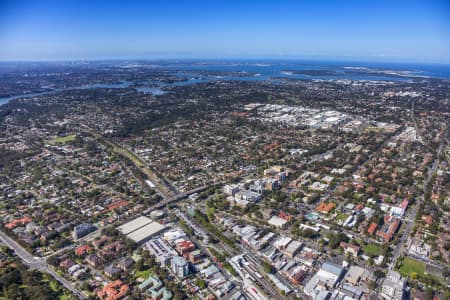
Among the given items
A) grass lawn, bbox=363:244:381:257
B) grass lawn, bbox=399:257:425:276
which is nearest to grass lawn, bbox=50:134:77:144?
grass lawn, bbox=363:244:381:257

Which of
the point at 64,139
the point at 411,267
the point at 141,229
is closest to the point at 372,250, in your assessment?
the point at 411,267

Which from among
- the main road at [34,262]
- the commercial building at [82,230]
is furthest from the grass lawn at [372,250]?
the commercial building at [82,230]

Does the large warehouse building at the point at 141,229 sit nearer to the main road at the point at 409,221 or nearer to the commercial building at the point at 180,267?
the commercial building at the point at 180,267

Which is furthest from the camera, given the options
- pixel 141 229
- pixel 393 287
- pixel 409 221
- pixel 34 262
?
pixel 409 221

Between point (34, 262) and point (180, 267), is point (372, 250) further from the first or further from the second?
point (34, 262)

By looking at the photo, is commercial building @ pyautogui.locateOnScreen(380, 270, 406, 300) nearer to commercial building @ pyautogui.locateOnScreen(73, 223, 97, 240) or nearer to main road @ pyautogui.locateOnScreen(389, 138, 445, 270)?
main road @ pyautogui.locateOnScreen(389, 138, 445, 270)

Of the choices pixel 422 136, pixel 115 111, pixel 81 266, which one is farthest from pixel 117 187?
pixel 422 136

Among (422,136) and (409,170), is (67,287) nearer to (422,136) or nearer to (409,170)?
(409,170)
